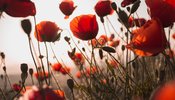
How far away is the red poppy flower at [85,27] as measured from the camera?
1.71 m

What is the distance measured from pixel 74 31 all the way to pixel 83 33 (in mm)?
53

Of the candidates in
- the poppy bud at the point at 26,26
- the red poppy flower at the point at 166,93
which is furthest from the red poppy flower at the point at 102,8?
the red poppy flower at the point at 166,93

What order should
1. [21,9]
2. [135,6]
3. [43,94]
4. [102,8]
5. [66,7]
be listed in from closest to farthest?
1. [43,94]
2. [21,9]
3. [135,6]
4. [102,8]
5. [66,7]

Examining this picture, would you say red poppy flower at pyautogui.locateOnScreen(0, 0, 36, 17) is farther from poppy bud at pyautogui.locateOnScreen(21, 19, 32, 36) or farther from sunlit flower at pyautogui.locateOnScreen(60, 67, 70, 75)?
sunlit flower at pyautogui.locateOnScreen(60, 67, 70, 75)

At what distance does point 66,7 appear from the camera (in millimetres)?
2494

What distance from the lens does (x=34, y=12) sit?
1495 mm

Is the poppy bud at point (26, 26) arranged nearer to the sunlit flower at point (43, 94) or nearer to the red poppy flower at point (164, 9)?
the red poppy flower at point (164, 9)

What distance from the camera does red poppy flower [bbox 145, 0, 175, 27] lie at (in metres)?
1.08

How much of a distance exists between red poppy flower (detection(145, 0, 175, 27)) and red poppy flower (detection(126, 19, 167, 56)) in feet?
0.47

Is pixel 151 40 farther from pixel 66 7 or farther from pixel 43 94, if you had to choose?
pixel 66 7

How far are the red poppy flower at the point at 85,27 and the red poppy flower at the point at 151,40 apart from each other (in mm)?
688

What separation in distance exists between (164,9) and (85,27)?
69cm

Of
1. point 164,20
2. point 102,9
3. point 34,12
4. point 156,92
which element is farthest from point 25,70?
point 156,92

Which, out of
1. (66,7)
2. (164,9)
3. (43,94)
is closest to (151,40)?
(164,9)
